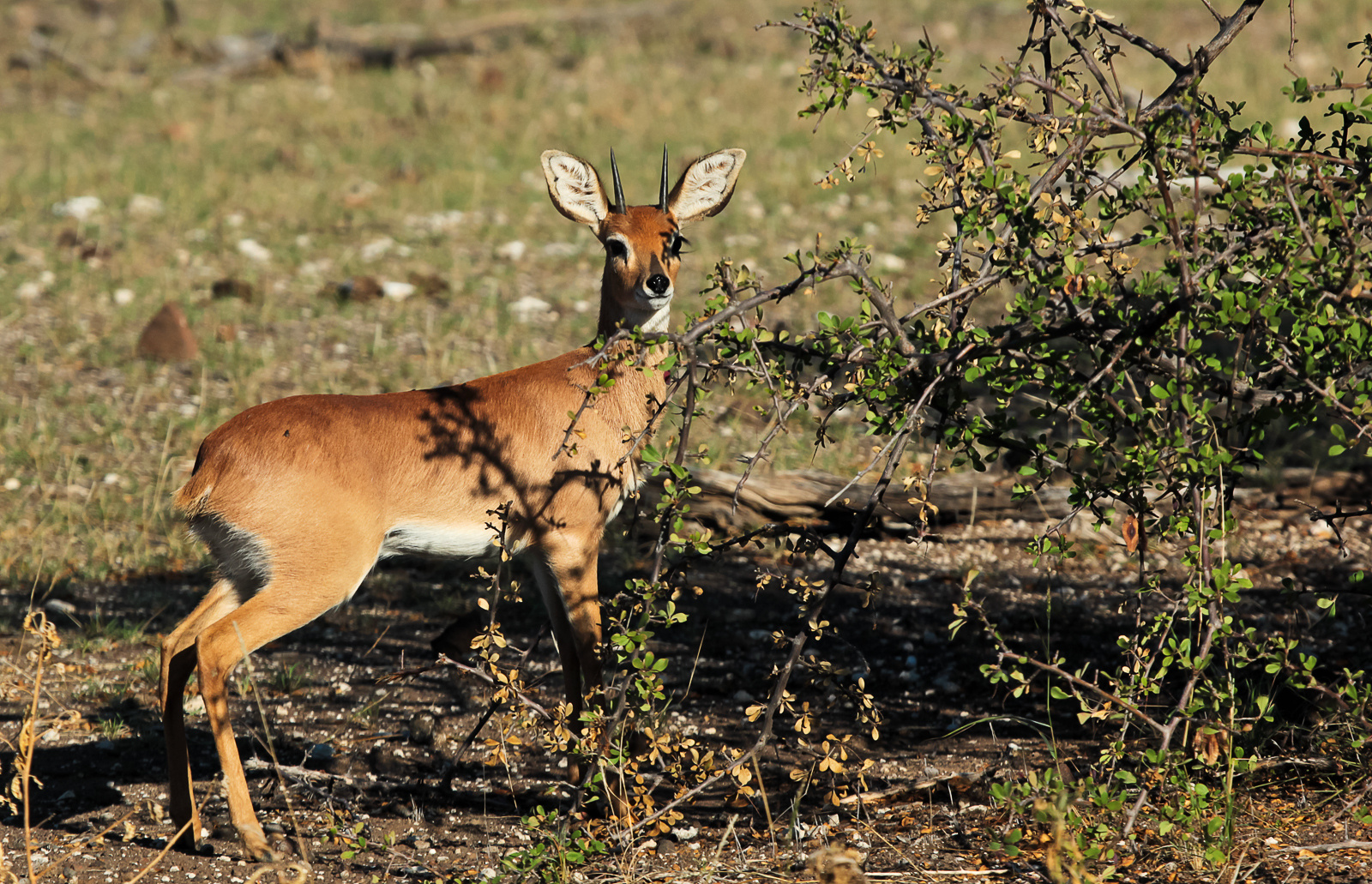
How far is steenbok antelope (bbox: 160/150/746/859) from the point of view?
3969 mm

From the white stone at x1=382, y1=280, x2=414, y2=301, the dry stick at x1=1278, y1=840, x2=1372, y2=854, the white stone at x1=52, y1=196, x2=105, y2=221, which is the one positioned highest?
the white stone at x1=52, y1=196, x2=105, y2=221

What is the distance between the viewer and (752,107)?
→ 12859mm

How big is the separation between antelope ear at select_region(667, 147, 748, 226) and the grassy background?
2.08 metres

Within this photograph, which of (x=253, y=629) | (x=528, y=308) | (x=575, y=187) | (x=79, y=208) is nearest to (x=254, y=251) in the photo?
(x=79, y=208)

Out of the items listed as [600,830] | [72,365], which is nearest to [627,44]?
[72,365]

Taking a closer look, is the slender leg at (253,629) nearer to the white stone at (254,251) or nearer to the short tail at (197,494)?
the short tail at (197,494)

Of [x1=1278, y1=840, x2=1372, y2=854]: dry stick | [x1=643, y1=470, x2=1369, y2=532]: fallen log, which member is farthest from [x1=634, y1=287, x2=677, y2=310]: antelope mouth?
[x1=1278, y1=840, x2=1372, y2=854]: dry stick

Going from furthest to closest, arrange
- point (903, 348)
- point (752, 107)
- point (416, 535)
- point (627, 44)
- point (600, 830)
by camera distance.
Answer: point (627, 44) → point (752, 107) → point (416, 535) → point (600, 830) → point (903, 348)

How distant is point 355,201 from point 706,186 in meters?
6.56

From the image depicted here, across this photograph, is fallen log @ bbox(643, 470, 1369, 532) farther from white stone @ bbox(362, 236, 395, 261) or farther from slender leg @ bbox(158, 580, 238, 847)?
white stone @ bbox(362, 236, 395, 261)

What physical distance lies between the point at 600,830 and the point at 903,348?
1676 mm

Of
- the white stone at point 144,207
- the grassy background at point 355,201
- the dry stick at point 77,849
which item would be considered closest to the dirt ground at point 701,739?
the dry stick at point 77,849

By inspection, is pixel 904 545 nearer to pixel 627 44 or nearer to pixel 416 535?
pixel 416 535

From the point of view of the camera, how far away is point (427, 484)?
14.0 ft
